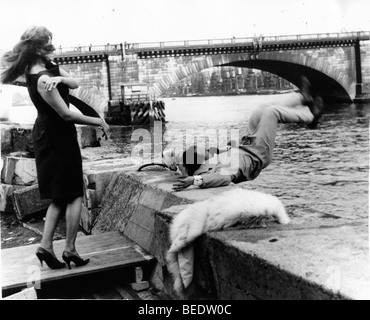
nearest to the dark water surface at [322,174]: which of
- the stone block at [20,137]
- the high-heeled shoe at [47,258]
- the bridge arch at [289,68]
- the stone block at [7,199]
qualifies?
the high-heeled shoe at [47,258]

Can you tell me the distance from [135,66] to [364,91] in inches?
571

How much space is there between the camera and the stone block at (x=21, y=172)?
198 inches

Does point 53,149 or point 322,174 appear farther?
point 322,174

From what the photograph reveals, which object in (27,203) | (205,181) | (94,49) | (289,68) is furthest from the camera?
(289,68)

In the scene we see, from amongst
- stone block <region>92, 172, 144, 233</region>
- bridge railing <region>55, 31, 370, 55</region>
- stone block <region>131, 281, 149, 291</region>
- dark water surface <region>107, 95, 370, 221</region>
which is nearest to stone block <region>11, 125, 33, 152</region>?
stone block <region>92, 172, 144, 233</region>

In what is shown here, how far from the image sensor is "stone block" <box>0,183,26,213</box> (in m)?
4.91

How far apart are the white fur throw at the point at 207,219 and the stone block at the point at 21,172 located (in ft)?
10.6

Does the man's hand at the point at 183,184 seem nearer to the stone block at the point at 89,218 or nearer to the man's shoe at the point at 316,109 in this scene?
the man's shoe at the point at 316,109

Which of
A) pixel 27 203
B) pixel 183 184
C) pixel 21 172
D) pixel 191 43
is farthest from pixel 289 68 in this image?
pixel 183 184

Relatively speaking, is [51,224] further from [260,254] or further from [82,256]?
[260,254]

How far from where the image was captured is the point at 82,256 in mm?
2625

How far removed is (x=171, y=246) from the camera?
6.90ft

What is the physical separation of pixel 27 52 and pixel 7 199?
3022 mm
